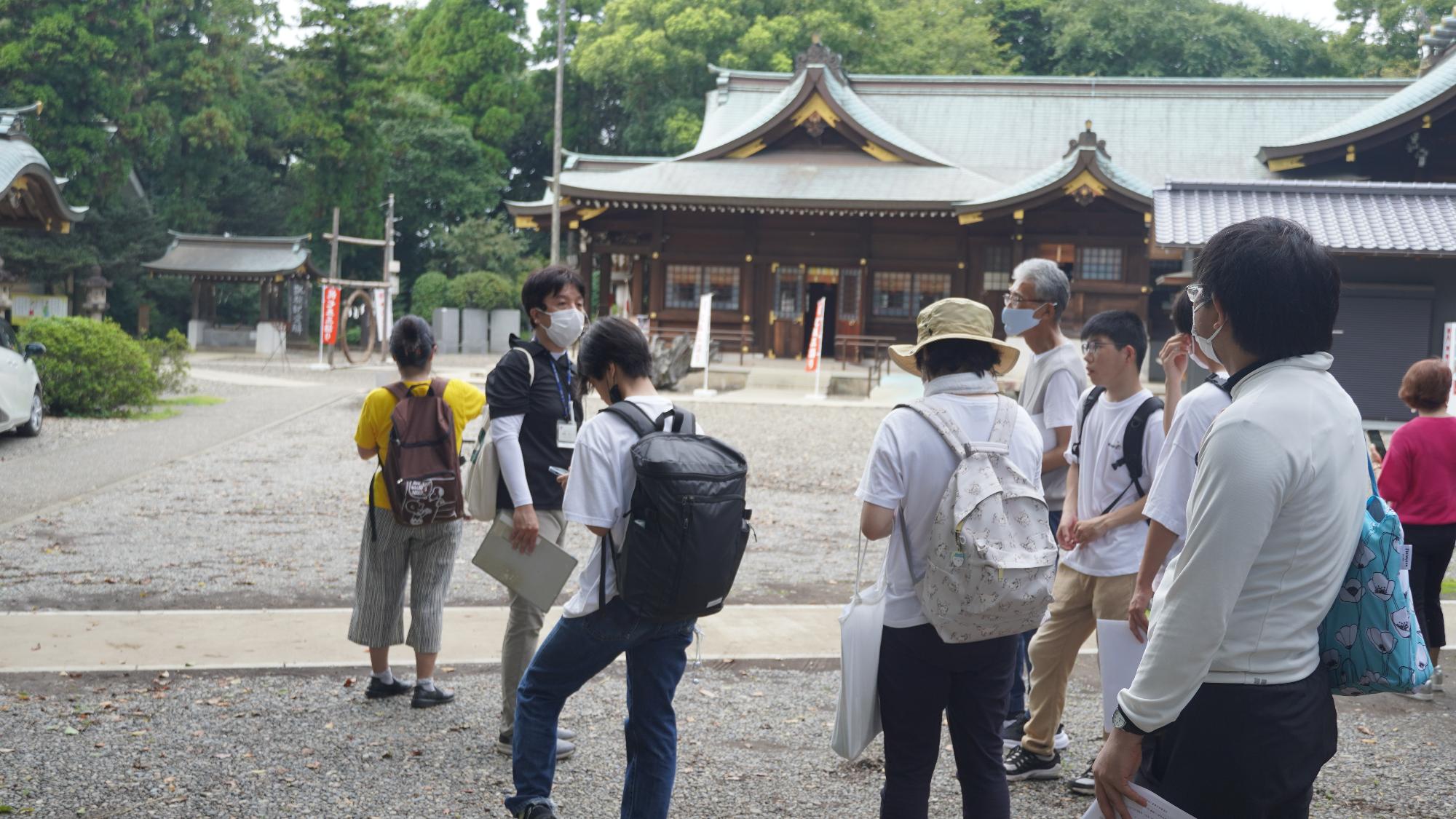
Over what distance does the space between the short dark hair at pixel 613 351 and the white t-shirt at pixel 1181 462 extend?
4.70 ft

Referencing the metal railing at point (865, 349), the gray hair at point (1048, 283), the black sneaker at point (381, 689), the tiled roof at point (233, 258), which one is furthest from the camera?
the tiled roof at point (233, 258)

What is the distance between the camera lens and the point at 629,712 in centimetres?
339

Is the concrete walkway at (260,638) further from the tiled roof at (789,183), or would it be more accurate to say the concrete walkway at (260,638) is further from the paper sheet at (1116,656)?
the tiled roof at (789,183)

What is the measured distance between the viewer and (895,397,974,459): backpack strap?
9.86ft

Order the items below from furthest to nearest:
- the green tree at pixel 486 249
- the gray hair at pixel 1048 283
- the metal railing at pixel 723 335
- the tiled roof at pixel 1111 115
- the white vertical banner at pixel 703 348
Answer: the green tree at pixel 486 249 → the tiled roof at pixel 1111 115 → the metal railing at pixel 723 335 → the white vertical banner at pixel 703 348 → the gray hair at pixel 1048 283

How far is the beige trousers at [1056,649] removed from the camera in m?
4.08

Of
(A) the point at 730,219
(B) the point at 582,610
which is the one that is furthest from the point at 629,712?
(A) the point at 730,219

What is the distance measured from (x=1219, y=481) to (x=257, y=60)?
4904 cm

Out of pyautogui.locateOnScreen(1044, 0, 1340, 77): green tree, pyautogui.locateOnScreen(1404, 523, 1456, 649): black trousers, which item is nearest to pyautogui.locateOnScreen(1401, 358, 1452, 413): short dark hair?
pyautogui.locateOnScreen(1404, 523, 1456, 649): black trousers

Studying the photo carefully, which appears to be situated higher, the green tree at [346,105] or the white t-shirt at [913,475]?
the green tree at [346,105]

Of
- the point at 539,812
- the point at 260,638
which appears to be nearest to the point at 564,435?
the point at 539,812

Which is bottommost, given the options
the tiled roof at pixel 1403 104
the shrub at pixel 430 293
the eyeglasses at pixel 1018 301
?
the eyeglasses at pixel 1018 301

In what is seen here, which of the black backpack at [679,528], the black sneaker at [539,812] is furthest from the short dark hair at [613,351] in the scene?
the black sneaker at [539,812]

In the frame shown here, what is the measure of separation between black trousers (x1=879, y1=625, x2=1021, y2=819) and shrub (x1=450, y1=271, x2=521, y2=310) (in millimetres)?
35716
